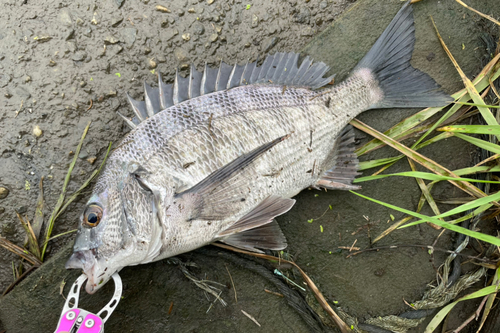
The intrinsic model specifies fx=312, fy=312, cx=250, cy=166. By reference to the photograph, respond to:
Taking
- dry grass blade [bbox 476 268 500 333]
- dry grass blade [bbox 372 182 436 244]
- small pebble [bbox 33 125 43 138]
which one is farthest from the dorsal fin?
dry grass blade [bbox 476 268 500 333]

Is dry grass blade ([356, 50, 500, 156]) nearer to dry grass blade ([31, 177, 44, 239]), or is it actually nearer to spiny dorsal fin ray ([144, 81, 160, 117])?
spiny dorsal fin ray ([144, 81, 160, 117])

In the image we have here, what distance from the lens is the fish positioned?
1657 millimetres

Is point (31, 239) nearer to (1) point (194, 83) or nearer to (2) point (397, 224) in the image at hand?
(1) point (194, 83)

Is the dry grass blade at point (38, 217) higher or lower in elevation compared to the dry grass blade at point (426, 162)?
lower

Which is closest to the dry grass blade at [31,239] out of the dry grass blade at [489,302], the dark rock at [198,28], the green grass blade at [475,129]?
the dark rock at [198,28]

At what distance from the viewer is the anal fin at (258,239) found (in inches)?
77.2

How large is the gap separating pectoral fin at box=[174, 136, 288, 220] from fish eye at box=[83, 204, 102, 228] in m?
0.39

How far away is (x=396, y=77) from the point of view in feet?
7.15

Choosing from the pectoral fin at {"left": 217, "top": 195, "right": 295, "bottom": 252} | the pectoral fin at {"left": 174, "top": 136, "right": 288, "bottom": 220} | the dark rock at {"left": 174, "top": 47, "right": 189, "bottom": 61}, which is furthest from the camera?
the dark rock at {"left": 174, "top": 47, "right": 189, "bottom": 61}

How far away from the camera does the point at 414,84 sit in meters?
2.18

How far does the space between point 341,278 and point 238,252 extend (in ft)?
2.56

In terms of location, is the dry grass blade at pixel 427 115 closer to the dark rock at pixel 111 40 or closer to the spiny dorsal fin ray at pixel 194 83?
the spiny dorsal fin ray at pixel 194 83

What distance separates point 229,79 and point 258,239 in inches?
41.2

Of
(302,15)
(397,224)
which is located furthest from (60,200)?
(397,224)
